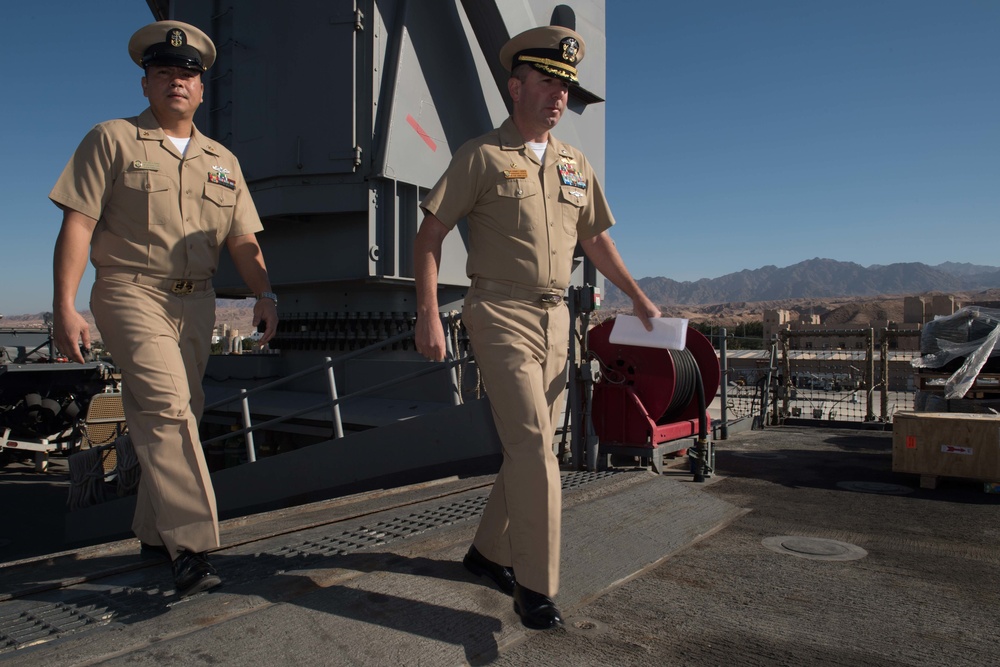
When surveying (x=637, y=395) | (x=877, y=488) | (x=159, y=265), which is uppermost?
(x=159, y=265)

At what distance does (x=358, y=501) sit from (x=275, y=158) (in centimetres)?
444

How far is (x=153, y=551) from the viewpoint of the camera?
3.10 metres

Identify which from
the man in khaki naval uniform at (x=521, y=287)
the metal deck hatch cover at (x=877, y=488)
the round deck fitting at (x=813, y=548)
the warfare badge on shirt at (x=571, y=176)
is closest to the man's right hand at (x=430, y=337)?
Answer: the man in khaki naval uniform at (x=521, y=287)

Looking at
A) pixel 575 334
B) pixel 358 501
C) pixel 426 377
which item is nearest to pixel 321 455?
pixel 426 377

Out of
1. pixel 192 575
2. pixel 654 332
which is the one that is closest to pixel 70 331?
pixel 192 575

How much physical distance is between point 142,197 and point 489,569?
1.94 metres

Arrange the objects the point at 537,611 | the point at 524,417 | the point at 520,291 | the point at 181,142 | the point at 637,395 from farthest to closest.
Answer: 1. the point at 637,395
2. the point at 181,142
3. the point at 520,291
4. the point at 524,417
5. the point at 537,611

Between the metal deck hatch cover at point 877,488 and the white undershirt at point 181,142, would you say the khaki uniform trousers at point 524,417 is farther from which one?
the metal deck hatch cover at point 877,488

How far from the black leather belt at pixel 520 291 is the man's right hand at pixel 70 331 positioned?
1.44 meters

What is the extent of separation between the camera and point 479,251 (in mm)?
2686

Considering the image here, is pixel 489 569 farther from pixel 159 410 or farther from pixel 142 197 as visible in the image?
pixel 142 197

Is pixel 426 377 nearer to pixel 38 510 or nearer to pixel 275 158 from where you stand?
pixel 275 158

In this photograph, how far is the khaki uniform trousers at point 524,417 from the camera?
7.95 feet

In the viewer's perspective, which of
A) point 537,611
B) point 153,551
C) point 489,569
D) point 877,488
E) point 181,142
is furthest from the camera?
point 877,488
